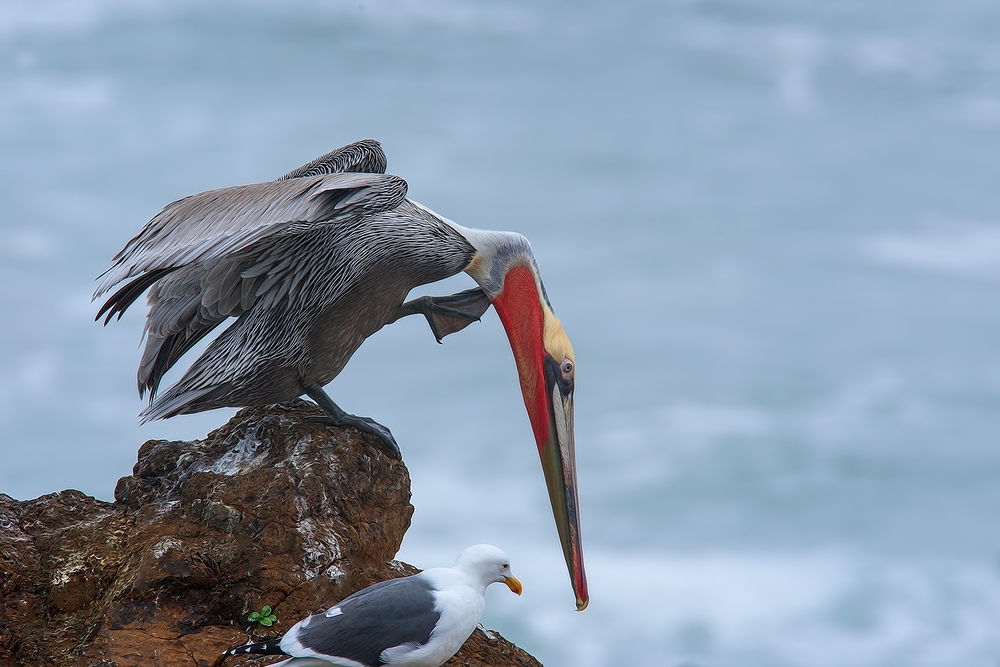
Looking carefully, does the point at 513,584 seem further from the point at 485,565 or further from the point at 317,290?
the point at 317,290

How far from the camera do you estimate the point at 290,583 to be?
18.4 ft

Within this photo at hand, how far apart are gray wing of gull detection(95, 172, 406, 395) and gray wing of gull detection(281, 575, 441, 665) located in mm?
1937

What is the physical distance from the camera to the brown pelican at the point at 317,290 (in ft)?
19.2

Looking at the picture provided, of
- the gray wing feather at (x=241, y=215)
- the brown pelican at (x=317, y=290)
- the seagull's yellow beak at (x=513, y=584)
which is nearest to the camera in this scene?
the seagull's yellow beak at (x=513, y=584)

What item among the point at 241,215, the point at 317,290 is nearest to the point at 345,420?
the point at 317,290

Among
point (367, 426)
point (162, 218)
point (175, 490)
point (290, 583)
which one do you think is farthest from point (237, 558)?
point (162, 218)

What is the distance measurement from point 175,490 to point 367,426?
3.75ft

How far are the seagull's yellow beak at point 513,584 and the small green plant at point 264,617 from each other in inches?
48.4

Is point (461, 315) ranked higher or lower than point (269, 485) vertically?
higher

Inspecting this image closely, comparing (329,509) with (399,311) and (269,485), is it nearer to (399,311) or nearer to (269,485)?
(269,485)

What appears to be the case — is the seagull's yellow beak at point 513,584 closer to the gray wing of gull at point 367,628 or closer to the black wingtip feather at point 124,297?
the gray wing of gull at point 367,628

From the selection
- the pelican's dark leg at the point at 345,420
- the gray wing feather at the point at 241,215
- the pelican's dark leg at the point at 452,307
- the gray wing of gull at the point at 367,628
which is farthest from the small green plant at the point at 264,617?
the pelican's dark leg at the point at 452,307

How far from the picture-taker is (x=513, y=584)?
540cm

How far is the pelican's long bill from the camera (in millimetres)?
6379
